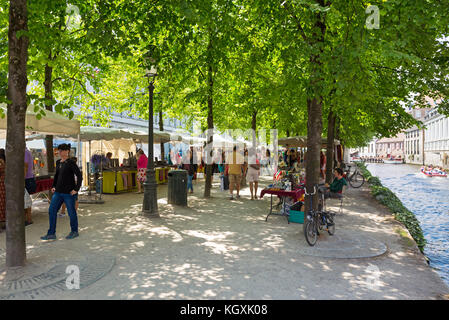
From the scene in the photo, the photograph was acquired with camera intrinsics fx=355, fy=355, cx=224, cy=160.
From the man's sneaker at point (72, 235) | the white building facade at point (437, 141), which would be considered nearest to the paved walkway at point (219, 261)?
the man's sneaker at point (72, 235)

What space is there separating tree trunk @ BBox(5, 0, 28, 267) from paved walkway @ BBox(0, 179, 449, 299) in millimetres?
449

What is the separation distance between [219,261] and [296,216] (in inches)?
153

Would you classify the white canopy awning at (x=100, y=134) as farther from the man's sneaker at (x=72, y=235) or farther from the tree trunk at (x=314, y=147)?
the tree trunk at (x=314, y=147)

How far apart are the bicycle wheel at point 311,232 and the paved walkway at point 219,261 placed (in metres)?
0.15

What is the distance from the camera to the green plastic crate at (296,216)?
30.4ft

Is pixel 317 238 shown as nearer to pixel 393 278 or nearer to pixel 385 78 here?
pixel 393 278

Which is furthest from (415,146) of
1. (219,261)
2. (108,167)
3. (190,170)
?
(219,261)

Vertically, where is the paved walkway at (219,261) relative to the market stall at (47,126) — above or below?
below

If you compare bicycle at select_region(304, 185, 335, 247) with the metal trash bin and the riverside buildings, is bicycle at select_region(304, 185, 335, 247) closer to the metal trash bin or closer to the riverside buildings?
the metal trash bin

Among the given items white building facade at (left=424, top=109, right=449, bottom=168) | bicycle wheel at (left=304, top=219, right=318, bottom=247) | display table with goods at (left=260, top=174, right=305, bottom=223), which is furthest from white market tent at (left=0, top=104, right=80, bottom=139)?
white building facade at (left=424, top=109, right=449, bottom=168)

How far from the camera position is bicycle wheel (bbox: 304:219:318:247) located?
694 cm

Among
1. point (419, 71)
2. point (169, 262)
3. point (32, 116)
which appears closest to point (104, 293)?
point (169, 262)

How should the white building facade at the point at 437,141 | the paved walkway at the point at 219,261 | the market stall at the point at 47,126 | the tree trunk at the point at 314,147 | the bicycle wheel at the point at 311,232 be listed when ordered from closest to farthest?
1. the paved walkway at the point at 219,261
2. the bicycle wheel at the point at 311,232
3. the tree trunk at the point at 314,147
4. the market stall at the point at 47,126
5. the white building facade at the point at 437,141
